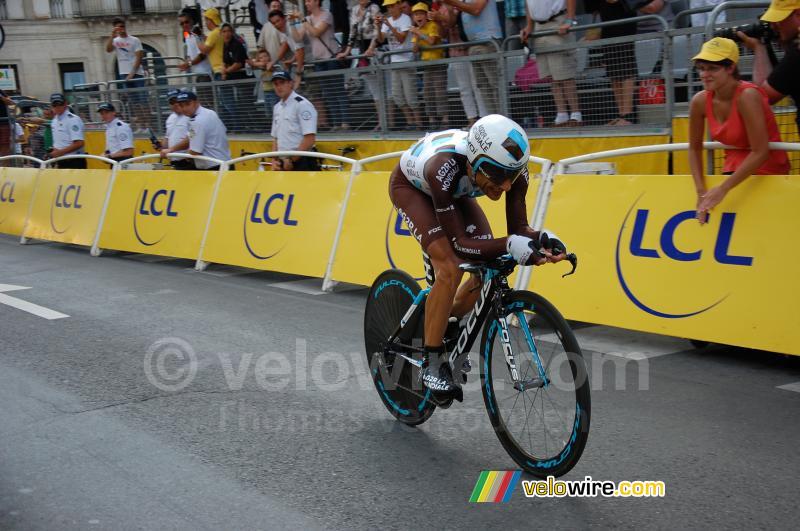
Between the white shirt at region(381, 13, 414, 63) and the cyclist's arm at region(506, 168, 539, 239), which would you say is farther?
the white shirt at region(381, 13, 414, 63)

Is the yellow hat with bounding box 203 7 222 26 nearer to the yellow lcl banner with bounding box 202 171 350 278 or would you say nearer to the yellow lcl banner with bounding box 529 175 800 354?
the yellow lcl banner with bounding box 202 171 350 278

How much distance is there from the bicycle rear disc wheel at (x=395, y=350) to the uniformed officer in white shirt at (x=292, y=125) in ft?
19.5

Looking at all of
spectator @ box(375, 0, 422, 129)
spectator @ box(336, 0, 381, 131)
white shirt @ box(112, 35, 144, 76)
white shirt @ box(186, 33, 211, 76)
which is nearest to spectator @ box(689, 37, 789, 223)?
spectator @ box(375, 0, 422, 129)

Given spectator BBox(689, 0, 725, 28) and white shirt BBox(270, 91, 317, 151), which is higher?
spectator BBox(689, 0, 725, 28)

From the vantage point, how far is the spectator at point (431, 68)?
11984mm

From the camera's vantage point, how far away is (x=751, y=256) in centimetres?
625

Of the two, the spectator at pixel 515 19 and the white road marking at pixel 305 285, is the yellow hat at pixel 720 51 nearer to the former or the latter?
the white road marking at pixel 305 285

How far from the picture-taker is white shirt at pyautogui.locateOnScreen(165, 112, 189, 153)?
13.1 meters

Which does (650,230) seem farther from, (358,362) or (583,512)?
(583,512)

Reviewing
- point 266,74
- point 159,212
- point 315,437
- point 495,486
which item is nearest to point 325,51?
point 266,74

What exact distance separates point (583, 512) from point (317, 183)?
639cm

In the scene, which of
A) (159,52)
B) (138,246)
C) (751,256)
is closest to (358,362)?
(751,256)

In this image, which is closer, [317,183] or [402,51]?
[317,183]

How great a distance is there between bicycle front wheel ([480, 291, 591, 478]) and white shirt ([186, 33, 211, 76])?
13.6 metres
